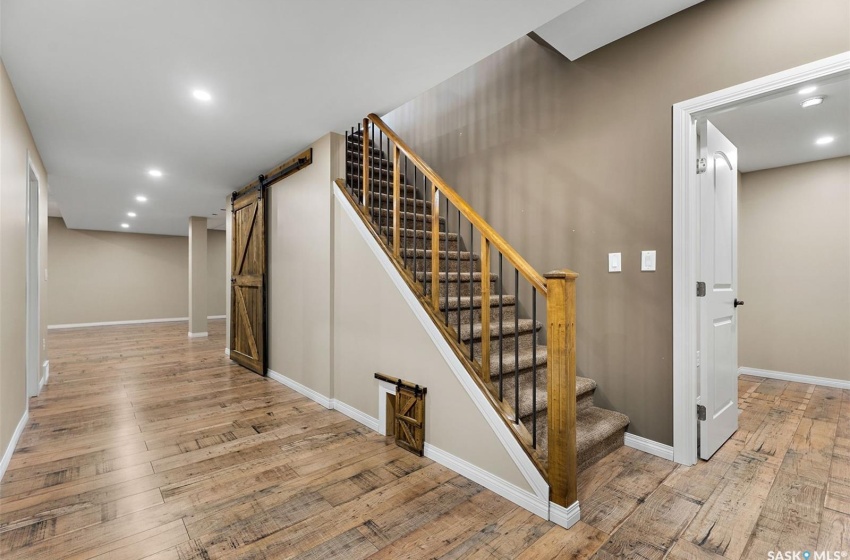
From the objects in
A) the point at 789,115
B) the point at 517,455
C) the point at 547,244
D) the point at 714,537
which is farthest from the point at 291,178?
the point at 789,115

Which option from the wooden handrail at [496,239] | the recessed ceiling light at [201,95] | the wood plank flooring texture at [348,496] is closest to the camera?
the wood plank flooring texture at [348,496]

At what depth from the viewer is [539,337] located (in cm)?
289

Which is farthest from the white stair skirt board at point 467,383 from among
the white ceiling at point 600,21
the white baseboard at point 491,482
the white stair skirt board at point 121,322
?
the white stair skirt board at point 121,322

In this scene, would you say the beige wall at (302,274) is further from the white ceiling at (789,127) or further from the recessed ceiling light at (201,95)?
the white ceiling at (789,127)

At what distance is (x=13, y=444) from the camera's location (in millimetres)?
2447

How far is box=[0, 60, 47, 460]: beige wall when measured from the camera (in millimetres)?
2186

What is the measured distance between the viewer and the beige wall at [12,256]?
7.17ft

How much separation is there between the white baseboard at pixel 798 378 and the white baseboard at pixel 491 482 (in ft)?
13.5

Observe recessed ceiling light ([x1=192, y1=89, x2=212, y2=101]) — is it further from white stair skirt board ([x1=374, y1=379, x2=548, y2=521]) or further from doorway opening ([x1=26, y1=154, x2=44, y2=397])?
white stair skirt board ([x1=374, y1=379, x2=548, y2=521])

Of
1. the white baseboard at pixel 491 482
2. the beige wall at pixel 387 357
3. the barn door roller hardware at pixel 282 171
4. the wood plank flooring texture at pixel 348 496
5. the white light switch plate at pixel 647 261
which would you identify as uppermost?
the barn door roller hardware at pixel 282 171

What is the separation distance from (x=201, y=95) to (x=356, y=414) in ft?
8.39

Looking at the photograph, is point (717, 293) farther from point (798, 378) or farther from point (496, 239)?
point (798, 378)

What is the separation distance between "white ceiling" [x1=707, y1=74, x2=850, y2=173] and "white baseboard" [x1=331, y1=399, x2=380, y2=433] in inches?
116

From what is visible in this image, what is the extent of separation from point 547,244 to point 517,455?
152 cm
